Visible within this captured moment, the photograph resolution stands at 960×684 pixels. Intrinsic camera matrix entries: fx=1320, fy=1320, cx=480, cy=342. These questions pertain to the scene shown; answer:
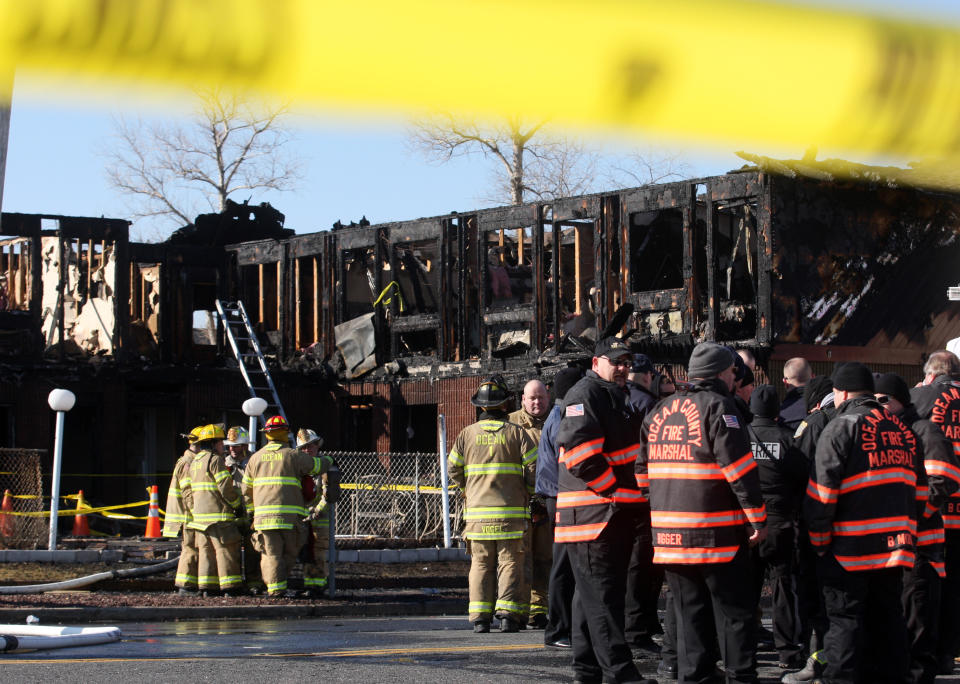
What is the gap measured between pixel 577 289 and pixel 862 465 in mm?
16868

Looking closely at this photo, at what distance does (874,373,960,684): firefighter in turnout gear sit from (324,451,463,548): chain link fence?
11.3 meters

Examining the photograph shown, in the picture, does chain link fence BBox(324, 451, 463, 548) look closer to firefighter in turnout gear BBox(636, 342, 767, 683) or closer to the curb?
the curb

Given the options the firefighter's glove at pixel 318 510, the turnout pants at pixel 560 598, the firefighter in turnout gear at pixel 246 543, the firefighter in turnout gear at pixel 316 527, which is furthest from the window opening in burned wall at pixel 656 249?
the turnout pants at pixel 560 598

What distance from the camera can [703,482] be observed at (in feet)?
19.6

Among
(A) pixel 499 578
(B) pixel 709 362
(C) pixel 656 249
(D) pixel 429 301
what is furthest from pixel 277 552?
(D) pixel 429 301

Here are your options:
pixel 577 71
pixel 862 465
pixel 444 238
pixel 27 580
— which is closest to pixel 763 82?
pixel 577 71

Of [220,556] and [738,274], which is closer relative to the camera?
[220,556]

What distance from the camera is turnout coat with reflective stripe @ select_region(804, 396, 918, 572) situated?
620 centimetres

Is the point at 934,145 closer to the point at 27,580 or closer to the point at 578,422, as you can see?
the point at 578,422

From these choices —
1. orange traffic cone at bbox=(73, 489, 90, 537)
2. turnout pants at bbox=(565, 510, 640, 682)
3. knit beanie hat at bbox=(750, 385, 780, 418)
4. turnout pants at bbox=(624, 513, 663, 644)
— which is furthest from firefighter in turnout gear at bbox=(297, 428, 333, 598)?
orange traffic cone at bbox=(73, 489, 90, 537)

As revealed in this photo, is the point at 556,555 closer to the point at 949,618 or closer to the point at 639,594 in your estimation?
the point at 639,594

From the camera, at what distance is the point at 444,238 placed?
24.7 metres

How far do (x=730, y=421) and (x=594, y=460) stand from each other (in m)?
1.03

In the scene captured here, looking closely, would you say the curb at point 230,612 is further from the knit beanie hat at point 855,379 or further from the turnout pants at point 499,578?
the knit beanie hat at point 855,379
